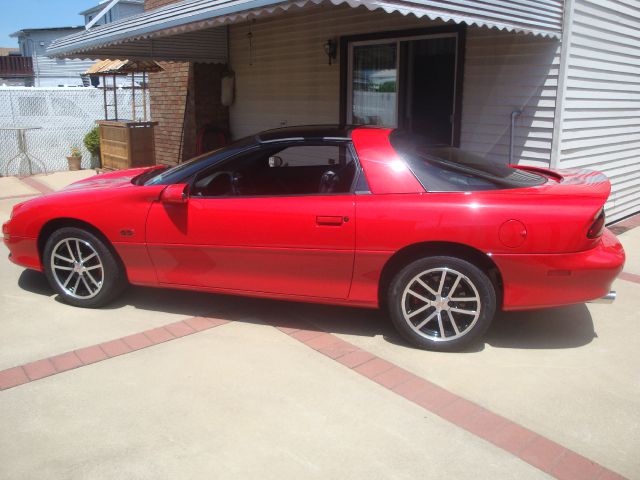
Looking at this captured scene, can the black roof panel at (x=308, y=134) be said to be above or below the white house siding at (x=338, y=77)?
below

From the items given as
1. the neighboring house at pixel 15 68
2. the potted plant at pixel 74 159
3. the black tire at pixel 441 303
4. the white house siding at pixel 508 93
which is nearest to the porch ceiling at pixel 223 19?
the white house siding at pixel 508 93

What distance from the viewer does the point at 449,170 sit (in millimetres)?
4191

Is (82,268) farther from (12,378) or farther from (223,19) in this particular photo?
(223,19)

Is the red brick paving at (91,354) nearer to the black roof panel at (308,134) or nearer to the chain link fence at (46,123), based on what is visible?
the black roof panel at (308,134)

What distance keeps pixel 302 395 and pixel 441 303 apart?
114 cm

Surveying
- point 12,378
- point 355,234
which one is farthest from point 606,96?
point 12,378

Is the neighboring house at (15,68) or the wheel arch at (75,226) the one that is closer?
the wheel arch at (75,226)

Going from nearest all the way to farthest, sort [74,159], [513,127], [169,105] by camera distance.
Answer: [513,127] < [169,105] < [74,159]

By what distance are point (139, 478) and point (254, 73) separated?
29.5 ft

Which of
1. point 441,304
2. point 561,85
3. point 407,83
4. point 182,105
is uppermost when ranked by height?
point 407,83

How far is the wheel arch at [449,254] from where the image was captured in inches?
156

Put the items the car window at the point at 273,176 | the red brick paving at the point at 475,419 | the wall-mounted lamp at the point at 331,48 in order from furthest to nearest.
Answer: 1. the wall-mounted lamp at the point at 331,48
2. the car window at the point at 273,176
3. the red brick paving at the point at 475,419

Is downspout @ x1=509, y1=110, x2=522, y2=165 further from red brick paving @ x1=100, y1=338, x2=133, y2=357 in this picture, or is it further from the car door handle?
red brick paving @ x1=100, y1=338, x2=133, y2=357

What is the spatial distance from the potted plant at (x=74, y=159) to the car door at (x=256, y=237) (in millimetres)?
10111
